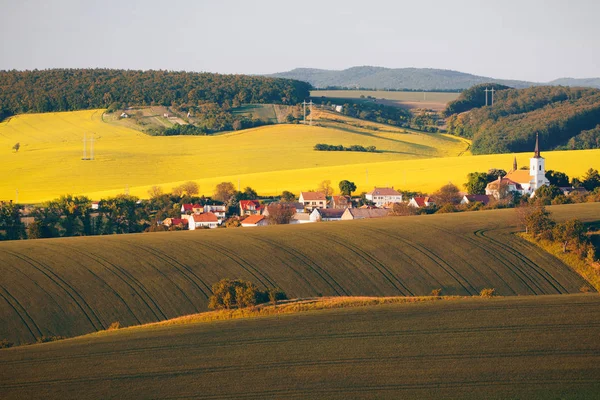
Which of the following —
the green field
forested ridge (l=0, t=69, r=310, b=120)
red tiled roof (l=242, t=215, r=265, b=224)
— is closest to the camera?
red tiled roof (l=242, t=215, r=265, b=224)

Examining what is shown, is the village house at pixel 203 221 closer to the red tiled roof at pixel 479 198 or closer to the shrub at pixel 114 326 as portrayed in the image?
the red tiled roof at pixel 479 198

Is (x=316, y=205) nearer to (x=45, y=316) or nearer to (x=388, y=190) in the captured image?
(x=388, y=190)

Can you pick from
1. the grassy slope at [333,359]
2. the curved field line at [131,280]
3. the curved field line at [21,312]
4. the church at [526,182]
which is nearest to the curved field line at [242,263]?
the curved field line at [131,280]

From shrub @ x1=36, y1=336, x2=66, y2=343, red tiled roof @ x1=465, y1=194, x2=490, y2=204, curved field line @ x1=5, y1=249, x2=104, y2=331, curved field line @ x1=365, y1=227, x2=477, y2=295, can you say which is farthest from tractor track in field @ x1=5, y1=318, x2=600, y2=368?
red tiled roof @ x1=465, y1=194, x2=490, y2=204

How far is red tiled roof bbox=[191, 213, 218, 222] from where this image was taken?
75125mm

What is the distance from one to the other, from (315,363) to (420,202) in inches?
2062

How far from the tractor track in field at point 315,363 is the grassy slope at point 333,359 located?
0.10 feet

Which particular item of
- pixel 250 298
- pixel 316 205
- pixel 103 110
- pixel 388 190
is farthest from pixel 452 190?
pixel 103 110

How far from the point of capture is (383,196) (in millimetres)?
87375

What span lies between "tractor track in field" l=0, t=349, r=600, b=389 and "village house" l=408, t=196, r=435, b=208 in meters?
48.1

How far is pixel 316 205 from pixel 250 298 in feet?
159

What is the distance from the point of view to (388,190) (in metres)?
88.6

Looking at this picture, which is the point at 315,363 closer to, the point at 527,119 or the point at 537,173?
the point at 537,173

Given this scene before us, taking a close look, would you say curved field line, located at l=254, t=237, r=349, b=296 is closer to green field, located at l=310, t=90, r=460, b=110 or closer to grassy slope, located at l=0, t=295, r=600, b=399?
grassy slope, located at l=0, t=295, r=600, b=399
